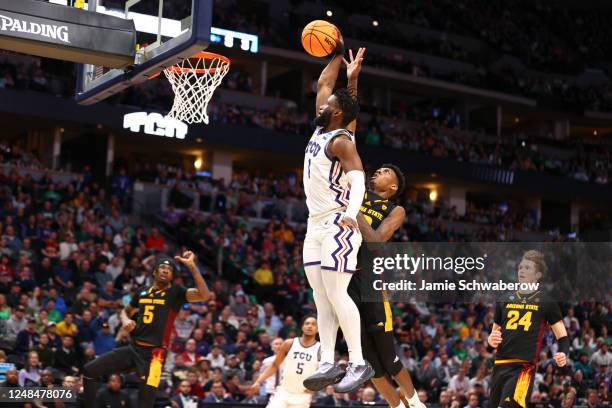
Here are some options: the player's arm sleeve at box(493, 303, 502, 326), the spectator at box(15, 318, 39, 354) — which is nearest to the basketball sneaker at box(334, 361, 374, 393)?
the player's arm sleeve at box(493, 303, 502, 326)

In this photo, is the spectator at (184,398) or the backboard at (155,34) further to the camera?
the spectator at (184,398)

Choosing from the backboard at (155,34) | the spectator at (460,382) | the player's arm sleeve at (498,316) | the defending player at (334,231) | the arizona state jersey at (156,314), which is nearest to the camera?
the defending player at (334,231)

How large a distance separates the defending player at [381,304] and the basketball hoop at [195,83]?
3.85 meters

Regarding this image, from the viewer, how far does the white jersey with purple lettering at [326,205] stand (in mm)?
7645

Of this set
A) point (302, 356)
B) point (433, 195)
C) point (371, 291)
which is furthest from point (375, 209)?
point (433, 195)

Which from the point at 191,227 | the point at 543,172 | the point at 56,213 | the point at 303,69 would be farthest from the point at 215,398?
the point at 543,172

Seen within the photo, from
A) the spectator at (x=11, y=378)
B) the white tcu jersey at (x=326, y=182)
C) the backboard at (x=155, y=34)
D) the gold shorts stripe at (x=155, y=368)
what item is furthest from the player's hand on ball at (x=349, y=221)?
the spectator at (x=11, y=378)

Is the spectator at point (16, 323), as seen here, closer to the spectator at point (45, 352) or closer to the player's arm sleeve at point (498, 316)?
the spectator at point (45, 352)

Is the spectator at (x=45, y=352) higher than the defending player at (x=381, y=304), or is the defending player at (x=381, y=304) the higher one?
the defending player at (x=381, y=304)

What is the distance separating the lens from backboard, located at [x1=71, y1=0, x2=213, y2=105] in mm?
8773

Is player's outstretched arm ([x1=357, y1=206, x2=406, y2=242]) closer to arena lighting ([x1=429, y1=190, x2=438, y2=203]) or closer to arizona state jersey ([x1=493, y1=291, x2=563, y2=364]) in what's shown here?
arizona state jersey ([x1=493, y1=291, x2=563, y2=364])

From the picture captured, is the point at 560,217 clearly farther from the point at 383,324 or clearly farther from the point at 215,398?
the point at 383,324

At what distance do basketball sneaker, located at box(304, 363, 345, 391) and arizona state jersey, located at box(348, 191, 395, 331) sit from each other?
828mm

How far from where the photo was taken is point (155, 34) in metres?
9.55
